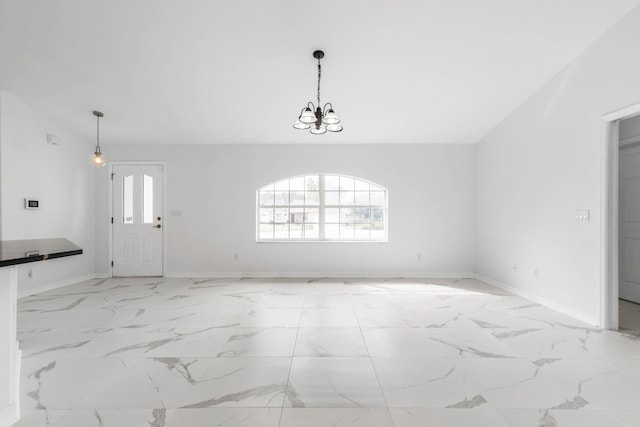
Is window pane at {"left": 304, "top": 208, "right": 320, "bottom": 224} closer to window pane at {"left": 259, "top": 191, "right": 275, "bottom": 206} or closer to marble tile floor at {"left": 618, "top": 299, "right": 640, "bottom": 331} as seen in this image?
window pane at {"left": 259, "top": 191, "right": 275, "bottom": 206}

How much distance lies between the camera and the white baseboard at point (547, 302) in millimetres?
3183

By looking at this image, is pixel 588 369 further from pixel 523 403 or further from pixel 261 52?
pixel 261 52

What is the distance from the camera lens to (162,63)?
11.5ft

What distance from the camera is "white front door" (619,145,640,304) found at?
393 cm

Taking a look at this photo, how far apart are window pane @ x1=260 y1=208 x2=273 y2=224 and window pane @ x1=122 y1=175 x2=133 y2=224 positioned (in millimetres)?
2433

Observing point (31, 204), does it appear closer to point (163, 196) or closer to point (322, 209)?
point (163, 196)

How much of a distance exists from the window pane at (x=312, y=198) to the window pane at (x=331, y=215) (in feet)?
0.84

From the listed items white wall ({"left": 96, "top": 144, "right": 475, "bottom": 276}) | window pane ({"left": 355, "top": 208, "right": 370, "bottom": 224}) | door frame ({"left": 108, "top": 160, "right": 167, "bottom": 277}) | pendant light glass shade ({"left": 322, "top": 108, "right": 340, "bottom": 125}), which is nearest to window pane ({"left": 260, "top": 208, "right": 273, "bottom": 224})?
white wall ({"left": 96, "top": 144, "right": 475, "bottom": 276})

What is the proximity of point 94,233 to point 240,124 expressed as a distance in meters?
3.49

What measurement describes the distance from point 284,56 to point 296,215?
312 cm

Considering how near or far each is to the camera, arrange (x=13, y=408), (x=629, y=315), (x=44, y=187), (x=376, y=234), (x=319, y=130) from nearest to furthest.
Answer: (x=13, y=408) → (x=319, y=130) → (x=629, y=315) → (x=44, y=187) → (x=376, y=234)

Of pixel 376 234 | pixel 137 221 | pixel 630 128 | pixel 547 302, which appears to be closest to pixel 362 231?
pixel 376 234

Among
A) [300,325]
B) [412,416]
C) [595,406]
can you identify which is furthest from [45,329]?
[595,406]

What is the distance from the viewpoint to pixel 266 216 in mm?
5875
